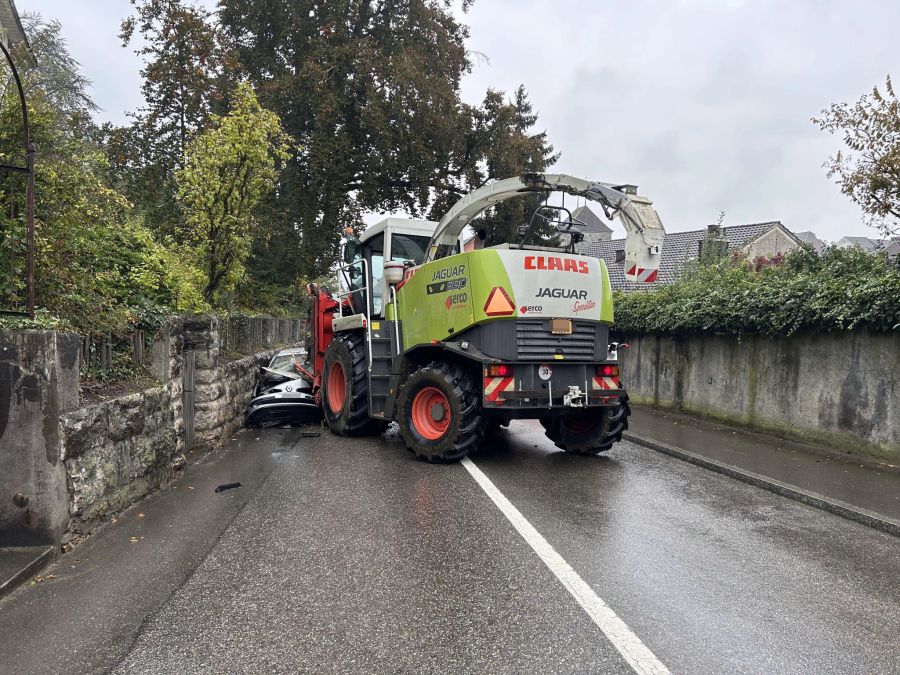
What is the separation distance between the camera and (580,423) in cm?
856

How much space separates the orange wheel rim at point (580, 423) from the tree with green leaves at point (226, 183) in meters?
6.44

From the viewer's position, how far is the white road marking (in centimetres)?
304

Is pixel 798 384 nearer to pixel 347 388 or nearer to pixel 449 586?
pixel 347 388

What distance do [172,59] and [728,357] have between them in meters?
17.2

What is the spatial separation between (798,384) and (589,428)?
11.0 feet

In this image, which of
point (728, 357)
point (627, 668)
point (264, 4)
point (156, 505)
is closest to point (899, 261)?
point (728, 357)

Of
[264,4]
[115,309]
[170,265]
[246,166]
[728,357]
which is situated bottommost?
[728,357]

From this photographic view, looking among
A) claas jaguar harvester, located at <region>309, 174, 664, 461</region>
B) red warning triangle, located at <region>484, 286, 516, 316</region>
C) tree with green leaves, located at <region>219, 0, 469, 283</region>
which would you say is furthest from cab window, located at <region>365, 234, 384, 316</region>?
tree with green leaves, located at <region>219, 0, 469, 283</region>

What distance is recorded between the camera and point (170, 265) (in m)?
8.62

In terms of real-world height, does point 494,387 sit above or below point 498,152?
below

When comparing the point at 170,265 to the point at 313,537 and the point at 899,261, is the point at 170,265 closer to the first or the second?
the point at 313,537

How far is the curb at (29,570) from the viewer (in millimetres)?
3711

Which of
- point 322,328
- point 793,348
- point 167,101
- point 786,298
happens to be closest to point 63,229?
point 322,328

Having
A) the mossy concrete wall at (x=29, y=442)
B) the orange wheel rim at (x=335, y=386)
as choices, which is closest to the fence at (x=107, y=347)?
the mossy concrete wall at (x=29, y=442)
